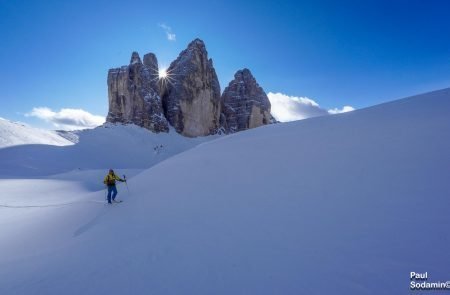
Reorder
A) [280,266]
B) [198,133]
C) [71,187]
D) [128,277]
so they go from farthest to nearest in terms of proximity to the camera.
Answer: [198,133]
[71,187]
[128,277]
[280,266]

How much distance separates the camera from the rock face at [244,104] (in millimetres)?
86062

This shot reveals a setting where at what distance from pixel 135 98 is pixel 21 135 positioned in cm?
3319

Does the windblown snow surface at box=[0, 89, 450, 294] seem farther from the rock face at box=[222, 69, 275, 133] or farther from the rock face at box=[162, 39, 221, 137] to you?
the rock face at box=[222, 69, 275, 133]

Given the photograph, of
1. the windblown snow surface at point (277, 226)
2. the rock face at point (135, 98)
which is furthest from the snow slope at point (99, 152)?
the windblown snow surface at point (277, 226)

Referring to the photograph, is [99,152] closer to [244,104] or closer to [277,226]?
[277,226]

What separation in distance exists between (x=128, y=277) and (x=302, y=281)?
3033 millimetres

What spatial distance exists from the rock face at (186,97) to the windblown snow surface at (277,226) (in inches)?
2430

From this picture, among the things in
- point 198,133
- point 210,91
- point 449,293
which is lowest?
point 449,293

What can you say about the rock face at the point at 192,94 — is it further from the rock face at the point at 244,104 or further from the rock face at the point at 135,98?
the rock face at the point at 244,104

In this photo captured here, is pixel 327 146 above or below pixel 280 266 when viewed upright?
above

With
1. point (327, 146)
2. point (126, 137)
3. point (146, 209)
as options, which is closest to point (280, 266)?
point (146, 209)

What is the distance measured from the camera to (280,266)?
4254 millimetres

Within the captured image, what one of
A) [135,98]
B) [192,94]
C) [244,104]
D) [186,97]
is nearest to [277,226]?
[135,98]

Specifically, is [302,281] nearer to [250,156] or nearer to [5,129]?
[250,156]
